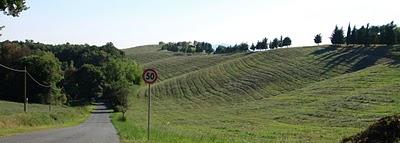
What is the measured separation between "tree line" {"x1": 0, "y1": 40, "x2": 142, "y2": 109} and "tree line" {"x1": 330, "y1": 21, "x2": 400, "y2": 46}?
57.5 meters

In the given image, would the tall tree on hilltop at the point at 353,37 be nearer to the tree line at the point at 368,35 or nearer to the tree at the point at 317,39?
the tree line at the point at 368,35

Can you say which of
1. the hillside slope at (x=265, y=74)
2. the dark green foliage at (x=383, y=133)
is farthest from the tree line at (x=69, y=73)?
the dark green foliage at (x=383, y=133)

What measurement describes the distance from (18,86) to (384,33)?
89887mm

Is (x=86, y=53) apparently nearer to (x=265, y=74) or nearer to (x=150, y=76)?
(x=265, y=74)

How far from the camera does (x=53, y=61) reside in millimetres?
112750

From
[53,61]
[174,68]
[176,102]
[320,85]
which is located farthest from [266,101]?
[174,68]

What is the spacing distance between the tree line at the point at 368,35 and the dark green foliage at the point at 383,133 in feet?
439

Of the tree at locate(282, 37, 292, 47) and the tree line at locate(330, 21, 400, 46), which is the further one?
the tree at locate(282, 37, 292, 47)

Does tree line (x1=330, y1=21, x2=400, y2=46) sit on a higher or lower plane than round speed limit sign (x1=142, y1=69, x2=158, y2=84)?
higher

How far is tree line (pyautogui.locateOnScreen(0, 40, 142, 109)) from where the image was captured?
110 metres

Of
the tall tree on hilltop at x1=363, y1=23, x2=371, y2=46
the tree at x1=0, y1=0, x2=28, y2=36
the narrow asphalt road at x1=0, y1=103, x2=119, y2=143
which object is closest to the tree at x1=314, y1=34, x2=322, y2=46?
the tall tree on hilltop at x1=363, y1=23, x2=371, y2=46

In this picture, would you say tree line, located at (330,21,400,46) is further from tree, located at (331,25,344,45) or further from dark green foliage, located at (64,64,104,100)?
dark green foliage, located at (64,64,104,100)

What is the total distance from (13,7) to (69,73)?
119065 mm

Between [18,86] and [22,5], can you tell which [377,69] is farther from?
[22,5]
